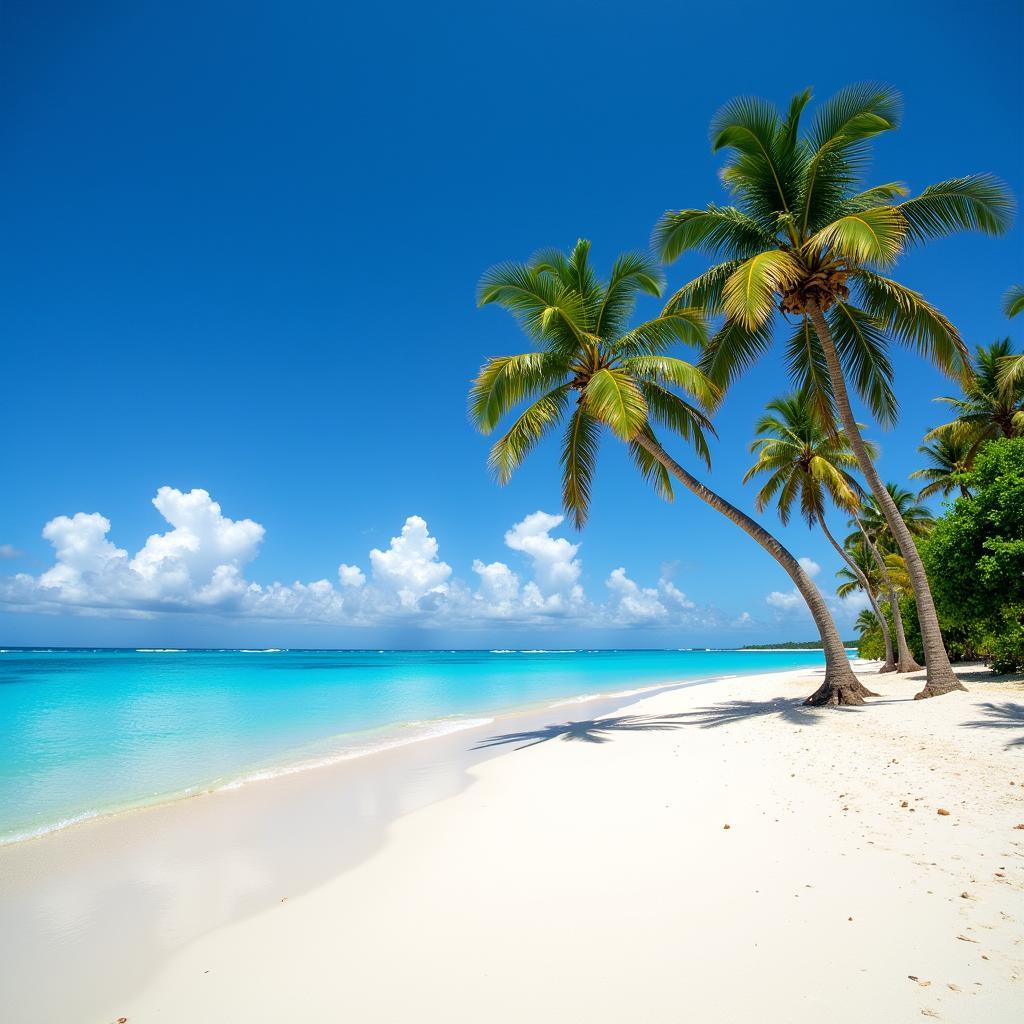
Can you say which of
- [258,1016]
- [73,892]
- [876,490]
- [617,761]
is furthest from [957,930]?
[876,490]

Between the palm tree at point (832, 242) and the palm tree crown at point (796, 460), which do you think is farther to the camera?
the palm tree crown at point (796, 460)

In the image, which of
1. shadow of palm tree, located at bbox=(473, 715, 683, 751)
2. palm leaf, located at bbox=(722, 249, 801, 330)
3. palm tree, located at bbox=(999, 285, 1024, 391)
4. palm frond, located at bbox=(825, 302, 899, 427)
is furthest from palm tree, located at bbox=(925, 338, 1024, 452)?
shadow of palm tree, located at bbox=(473, 715, 683, 751)

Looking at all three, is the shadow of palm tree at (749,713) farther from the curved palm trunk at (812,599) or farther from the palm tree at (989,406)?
the palm tree at (989,406)

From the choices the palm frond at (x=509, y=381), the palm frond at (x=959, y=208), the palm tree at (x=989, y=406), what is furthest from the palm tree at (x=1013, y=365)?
the palm frond at (x=509, y=381)

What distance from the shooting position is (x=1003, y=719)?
25.9ft

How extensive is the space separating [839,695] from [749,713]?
5.78 feet

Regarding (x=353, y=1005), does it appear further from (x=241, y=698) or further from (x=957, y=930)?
(x=241, y=698)

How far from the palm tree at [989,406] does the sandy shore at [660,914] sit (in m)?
16.6

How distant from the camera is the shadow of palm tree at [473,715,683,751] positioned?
10.4 metres

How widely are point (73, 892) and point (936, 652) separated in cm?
1314

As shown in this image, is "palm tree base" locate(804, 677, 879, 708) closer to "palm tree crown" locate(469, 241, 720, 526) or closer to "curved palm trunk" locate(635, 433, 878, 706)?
"curved palm trunk" locate(635, 433, 878, 706)

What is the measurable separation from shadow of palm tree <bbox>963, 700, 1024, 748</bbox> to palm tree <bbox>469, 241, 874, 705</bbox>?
2.48 meters

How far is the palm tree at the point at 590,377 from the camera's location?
11.3 metres

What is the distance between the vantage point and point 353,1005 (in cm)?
269
